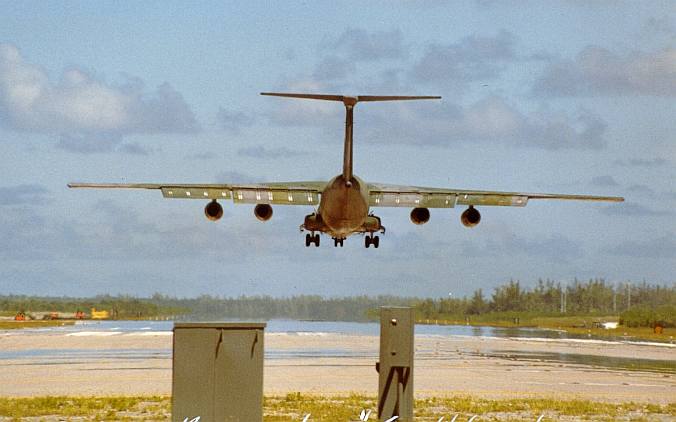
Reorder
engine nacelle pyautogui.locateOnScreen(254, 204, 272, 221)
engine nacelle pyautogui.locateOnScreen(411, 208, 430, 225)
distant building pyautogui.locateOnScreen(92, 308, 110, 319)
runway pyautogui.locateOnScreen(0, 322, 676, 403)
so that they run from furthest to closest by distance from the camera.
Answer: distant building pyautogui.locateOnScreen(92, 308, 110, 319) → engine nacelle pyautogui.locateOnScreen(411, 208, 430, 225) → engine nacelle pyautogui.locateOnScreen(254, 204, 272, 221) → runway pyautogui.locateOnScreen(0, 322, 676, 403)

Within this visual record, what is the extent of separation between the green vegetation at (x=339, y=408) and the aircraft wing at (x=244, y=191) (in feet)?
26.6

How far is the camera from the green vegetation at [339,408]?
2267 cm

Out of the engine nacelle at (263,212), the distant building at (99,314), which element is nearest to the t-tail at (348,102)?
the engine nacelle at (263,212)

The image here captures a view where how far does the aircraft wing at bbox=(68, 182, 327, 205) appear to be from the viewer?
31.6 meters

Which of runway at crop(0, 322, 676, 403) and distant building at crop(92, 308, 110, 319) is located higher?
distant building at crop(92, 308, 110, 319)

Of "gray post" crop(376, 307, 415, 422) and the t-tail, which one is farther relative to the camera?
the t-tail

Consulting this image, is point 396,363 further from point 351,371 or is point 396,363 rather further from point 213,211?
point 351,371

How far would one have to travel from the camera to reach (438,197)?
33.3 meters

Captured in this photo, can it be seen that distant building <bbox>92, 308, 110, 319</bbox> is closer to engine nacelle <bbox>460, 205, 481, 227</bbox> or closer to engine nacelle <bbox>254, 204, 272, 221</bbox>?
engine nacelle <bbox>254, 204, 272, 221</bbox>

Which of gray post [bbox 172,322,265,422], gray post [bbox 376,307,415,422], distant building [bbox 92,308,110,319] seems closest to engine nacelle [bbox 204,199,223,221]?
gray post [bbox 376,307,415,422]

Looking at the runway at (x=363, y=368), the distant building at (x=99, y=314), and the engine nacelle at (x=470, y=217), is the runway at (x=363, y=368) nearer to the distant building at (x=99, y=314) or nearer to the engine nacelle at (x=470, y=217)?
the engine nacelle at (x=470, y=217)

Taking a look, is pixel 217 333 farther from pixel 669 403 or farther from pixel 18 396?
pixel 669 403

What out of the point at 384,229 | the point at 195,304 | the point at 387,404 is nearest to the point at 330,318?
the point at 195,304

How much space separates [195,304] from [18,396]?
32397 millimetres
